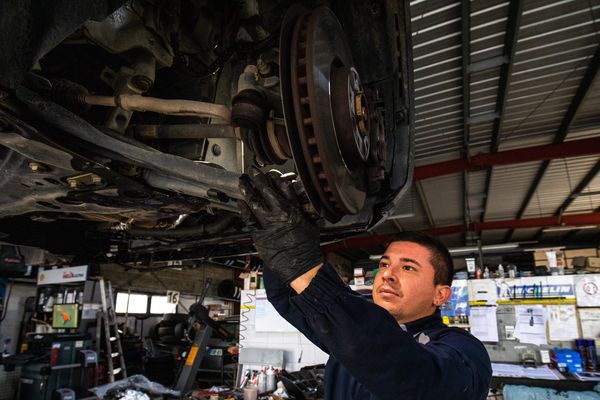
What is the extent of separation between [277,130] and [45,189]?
1012 mm

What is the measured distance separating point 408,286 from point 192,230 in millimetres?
1462

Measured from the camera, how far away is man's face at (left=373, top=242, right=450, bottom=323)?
1159 millimetres

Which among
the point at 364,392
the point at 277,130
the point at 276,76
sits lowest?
the point at 364,392

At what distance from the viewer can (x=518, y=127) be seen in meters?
5.00

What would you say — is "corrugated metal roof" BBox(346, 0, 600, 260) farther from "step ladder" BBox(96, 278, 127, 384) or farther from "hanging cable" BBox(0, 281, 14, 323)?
"hanging cable" BBox(0, 281, 14, 323)

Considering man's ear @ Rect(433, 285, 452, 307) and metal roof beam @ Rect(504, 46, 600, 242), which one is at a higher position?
metal roof beam @ Rect(504, 46, 600, 242)

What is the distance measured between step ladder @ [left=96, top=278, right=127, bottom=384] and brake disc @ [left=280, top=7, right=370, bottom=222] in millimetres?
5792

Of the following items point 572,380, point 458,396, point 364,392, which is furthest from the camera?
point 572,380

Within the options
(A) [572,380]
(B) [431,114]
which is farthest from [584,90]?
(A) [572,380]

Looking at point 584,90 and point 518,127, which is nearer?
point 584,90

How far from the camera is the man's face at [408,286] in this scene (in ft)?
3.80

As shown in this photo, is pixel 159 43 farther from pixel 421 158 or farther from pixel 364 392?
pixel 421 158

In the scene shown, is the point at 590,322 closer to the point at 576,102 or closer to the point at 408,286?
the point at 576,102

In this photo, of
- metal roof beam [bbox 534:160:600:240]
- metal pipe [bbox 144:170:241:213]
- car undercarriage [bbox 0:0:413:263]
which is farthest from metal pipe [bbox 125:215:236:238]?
metal roof beam [bbox 534:160:600:240]
